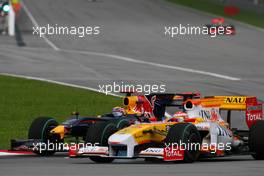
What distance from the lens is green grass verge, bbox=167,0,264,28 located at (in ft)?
244

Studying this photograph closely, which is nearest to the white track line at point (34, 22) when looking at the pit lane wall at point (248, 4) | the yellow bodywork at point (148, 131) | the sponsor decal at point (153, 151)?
the pit lane wall at point (248, 4)

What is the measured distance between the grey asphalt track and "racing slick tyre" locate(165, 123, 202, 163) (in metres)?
0.30

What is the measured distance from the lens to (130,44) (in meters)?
59.3

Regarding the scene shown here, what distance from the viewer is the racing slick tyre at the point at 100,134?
19234 millimetres

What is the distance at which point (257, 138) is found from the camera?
19719mm

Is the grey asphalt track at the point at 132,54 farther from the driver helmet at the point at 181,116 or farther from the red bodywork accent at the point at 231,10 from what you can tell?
the red bodywork accent at the point at 231,10

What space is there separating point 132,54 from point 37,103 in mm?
20980

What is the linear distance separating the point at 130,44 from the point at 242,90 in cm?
2024

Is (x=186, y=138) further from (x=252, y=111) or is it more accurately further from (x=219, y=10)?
(x=219, y=10)

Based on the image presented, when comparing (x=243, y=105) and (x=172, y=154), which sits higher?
(x=243, y=105)

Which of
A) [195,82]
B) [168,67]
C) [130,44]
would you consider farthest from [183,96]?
[130,44]

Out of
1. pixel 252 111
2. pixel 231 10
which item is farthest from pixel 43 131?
pixel 231 10

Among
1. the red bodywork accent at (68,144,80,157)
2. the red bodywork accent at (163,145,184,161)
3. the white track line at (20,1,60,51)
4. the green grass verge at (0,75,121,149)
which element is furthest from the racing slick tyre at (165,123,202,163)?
the white track line at (20,1,60,51)

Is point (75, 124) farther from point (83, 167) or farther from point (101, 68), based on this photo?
point (101, 68)
